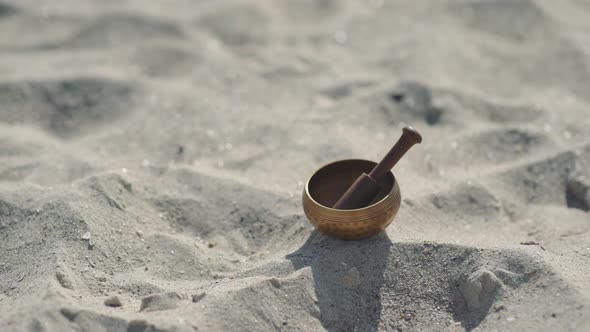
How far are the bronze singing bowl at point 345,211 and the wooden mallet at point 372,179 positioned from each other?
41 millimetres

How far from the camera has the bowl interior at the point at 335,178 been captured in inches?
96.6

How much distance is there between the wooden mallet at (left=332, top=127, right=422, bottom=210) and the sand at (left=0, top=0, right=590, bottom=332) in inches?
6.4

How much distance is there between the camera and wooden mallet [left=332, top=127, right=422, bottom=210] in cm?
226

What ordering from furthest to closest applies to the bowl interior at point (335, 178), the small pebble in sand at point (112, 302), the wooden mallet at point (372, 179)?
1. the bowl interior at point (335, 178)
2. the wooden mallet at point (372, 179)
3. the small pebble in sand at point (112, 302)

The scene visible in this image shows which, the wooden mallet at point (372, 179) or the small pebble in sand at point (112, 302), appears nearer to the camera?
the small pebble in sand at point (112, 302)

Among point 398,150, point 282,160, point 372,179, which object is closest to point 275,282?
point 372,179

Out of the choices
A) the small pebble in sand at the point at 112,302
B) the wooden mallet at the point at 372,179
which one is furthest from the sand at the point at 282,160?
the wooden mallet at the point at 372,179

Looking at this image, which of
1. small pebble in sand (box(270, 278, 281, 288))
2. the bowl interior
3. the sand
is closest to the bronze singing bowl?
the bowl interior

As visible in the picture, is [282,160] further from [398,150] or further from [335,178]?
[398,150]

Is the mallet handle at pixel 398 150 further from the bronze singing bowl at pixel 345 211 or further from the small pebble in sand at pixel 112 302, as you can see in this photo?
the small pebble in sand at pixel 112 302

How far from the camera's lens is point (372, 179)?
2.29 meters

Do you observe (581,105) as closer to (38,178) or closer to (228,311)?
(228,311)

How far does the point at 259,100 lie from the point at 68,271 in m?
1.57

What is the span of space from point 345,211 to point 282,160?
902 millimetres
